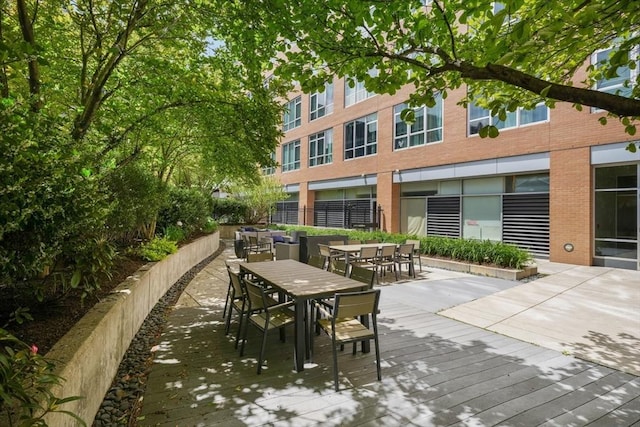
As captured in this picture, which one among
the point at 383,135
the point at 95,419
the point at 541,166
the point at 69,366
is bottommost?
the point at 95,419

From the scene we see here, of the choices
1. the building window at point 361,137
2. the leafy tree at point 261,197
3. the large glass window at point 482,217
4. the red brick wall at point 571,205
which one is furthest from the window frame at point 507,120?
the leafy tree at point 261,197

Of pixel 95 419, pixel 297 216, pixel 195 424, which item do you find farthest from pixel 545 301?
pixel 297 216

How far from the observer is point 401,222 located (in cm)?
1819

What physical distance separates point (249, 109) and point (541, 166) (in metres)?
11.0

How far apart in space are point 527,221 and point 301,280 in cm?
1163

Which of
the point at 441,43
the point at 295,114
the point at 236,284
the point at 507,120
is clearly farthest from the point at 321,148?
the point at 236,284

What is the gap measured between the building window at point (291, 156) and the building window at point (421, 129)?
10796 millimetres

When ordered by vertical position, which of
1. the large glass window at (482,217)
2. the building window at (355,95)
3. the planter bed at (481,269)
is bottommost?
the planter bed at (481,269)

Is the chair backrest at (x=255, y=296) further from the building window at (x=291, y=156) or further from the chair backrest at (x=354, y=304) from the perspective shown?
the building window at (x=291, y=156)

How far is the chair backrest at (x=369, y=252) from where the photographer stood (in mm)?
9074

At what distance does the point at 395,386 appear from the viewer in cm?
356

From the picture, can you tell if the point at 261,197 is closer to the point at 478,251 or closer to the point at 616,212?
the point at 478,251

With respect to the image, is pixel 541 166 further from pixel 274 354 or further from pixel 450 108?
pixel 274 354

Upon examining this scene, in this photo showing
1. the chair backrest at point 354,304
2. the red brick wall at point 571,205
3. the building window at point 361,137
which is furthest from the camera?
the building window at point 361,137
